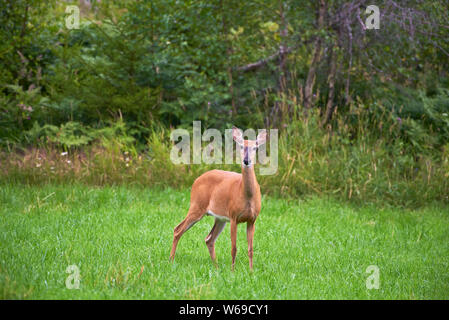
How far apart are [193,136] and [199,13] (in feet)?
8.91

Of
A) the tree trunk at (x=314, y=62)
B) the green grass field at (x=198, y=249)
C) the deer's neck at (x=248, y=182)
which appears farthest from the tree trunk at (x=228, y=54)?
the deer's neck at (x=248, y=182)

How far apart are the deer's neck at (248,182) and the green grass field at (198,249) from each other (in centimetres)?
80

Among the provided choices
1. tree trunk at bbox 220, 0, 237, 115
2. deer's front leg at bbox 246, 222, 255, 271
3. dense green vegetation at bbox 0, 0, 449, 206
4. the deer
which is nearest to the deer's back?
the deer

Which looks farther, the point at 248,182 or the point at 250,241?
the point at 250,241

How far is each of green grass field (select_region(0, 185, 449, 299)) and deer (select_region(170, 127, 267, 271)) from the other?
0.39 m

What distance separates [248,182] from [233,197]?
26cm

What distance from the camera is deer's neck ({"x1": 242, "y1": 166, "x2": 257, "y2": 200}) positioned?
475 centimetres

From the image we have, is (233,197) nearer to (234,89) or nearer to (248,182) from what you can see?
(248,182)

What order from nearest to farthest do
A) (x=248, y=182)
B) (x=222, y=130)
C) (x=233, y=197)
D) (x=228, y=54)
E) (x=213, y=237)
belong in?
(x=248, y=182)
(x=233, y=197)
(x=213, y=237)
(x=222, y=130)
(x=228, y=54)

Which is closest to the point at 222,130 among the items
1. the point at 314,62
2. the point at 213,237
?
the point at 314,62

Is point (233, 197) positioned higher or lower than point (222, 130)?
lower

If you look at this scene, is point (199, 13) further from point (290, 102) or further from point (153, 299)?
point (153, 299)

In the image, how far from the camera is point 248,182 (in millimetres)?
4770

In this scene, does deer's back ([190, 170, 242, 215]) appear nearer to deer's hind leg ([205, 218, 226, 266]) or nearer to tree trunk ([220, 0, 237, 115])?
deer's hind leg ([205, 218, 226, 266])
